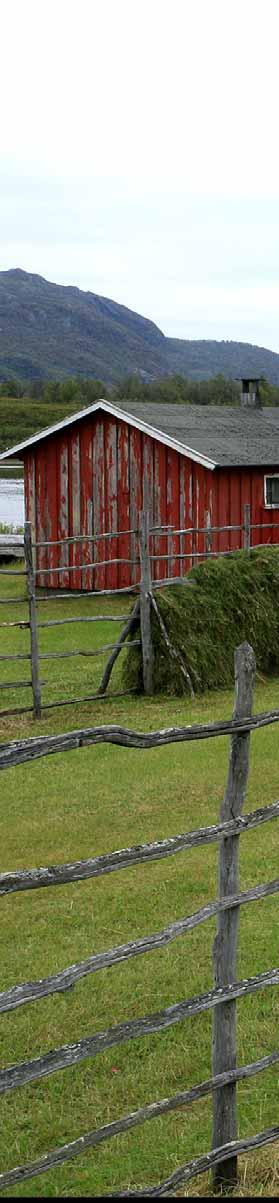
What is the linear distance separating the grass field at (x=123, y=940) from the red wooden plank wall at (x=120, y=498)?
33.9 feet

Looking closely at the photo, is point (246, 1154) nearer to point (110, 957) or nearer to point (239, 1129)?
point (239, 1129)

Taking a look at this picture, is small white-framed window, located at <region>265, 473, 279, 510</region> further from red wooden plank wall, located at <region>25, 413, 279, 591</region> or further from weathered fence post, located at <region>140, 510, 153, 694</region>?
weathered fence post, located at <region>140, 510, 153, 694</region>

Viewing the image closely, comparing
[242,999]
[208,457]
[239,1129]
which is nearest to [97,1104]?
[239,1129]

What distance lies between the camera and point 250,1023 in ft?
19.4

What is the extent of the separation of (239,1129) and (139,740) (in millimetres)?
1642

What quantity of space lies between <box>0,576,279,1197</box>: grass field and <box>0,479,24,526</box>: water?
3209cm

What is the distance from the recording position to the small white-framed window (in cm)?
2358

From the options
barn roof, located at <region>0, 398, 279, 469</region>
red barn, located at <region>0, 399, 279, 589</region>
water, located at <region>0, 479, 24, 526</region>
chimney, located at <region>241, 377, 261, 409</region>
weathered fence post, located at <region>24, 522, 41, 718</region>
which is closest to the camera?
weathered fence post, located at <region>24, 522, 41, 718</region>

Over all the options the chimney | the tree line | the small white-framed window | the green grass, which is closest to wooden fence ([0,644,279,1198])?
the small white-framed window

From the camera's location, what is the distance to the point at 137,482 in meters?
23.6

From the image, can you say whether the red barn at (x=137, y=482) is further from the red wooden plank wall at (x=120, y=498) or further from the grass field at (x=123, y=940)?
the grass field at (x=123, y=940)

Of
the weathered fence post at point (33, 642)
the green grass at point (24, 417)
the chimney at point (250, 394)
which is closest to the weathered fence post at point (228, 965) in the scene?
the weathered fence post at point (33, 642)

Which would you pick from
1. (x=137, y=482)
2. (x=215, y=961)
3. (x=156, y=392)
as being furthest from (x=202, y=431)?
(x=156, y=392)

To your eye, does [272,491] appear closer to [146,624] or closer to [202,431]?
[202,431]
